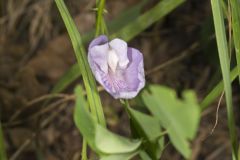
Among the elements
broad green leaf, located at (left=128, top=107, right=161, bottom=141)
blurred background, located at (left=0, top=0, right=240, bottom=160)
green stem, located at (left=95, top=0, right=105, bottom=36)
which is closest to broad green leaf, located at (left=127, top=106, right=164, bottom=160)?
broad green leaf, located at (left=128, top=107, right=161, bottom=141)

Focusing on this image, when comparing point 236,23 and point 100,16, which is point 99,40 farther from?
point 236,23

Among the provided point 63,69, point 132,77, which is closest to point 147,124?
point 132,77

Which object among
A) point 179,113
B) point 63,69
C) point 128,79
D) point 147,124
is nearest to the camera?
point 179,113

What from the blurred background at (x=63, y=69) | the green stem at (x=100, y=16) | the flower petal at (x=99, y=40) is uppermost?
the green stem at (x=100, y=16)

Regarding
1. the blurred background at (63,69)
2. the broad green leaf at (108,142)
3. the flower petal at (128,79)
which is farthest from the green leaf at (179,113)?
the blurred background at (63,69)

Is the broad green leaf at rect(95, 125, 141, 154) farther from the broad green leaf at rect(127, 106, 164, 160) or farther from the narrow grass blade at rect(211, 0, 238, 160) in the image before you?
the narrow grass blade at rect(211, 0, 238, 160)

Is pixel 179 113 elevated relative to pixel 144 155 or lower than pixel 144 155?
elevated

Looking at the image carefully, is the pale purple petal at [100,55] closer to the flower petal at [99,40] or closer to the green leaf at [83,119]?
the flower petal at [99,40]
